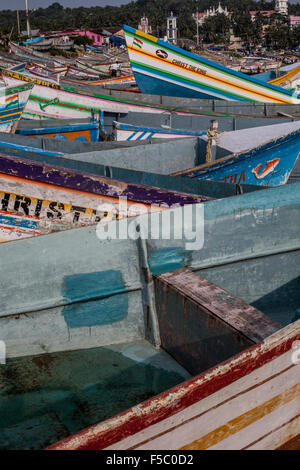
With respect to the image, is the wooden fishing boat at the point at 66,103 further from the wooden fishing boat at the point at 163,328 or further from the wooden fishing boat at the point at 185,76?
the wooden fishing boat at the point at 163,328

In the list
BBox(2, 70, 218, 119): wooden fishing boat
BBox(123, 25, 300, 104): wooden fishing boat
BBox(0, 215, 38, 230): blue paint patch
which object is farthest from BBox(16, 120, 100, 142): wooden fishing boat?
BBox(123, 25, 300, 104): wooden fishing boat

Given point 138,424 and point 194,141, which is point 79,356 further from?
point 194,141

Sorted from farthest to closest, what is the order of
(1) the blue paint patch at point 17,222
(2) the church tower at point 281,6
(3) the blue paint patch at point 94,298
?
(2) the church tower at point 281,6
(1) the blue paint patch at point 17,222
(3) the blue paint patch at point 94,298

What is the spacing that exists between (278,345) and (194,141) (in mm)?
5856

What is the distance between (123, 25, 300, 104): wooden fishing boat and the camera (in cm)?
1384

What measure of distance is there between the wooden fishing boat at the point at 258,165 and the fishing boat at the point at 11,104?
4.23m

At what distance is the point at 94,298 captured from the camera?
12.2 ft

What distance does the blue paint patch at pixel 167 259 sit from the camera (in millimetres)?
3742

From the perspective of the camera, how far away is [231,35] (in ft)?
394

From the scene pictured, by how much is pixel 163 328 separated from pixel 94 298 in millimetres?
601

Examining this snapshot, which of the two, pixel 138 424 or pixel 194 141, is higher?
pixel 194 141

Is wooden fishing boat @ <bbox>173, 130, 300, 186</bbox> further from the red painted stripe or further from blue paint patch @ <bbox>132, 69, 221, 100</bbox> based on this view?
blue paint patch @ <bbox>132, 69, 221, 100</bbox>

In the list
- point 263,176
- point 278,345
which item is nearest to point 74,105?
point 263,176

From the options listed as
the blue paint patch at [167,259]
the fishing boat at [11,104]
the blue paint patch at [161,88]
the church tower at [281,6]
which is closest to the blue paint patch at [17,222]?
the blue paint patch at [167,259]
